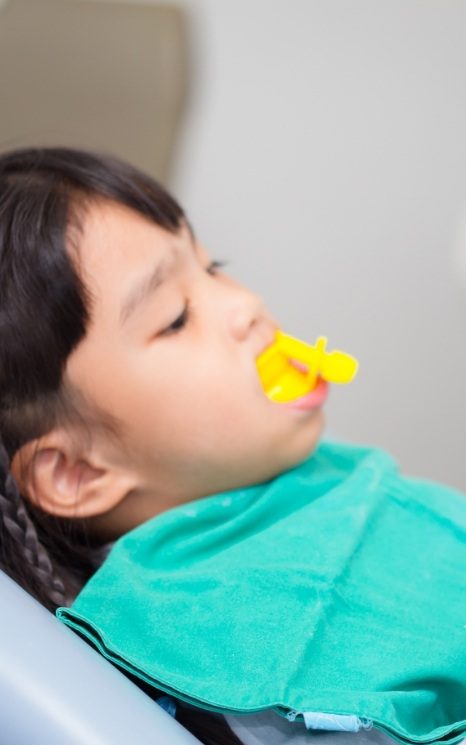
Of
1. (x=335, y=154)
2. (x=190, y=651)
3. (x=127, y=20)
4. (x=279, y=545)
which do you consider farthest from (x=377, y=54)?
(x=190, y=651)

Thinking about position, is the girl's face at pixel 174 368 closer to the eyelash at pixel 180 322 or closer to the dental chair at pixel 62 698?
the eyelash at pixel 180 322

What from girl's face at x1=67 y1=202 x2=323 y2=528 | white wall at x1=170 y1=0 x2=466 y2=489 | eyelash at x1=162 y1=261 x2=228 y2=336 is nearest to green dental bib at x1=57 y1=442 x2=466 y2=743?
girl's face at x1=67 y1=202 x2=323 y2=528

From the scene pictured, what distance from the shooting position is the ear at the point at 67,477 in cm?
82

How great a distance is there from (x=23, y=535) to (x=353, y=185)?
840mm

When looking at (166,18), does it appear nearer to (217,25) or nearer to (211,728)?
(217,25)

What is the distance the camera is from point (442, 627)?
2.49 ft

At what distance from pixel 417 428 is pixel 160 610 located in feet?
2.47

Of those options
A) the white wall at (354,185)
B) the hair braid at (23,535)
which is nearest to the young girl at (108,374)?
the hair braid at (23,535)

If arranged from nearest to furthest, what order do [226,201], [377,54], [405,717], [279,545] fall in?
1. [405,717]
2. [279,545]
3. [377,54]
4. [226,201]

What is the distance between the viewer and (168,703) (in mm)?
745

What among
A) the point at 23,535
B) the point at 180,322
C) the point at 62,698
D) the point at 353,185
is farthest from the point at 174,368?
the point at 353,185

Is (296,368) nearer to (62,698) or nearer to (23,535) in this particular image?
(23,535)

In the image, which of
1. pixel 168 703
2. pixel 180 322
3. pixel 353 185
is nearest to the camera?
pixel 168 703

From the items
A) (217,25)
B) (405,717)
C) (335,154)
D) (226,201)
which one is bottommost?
(405,717)
